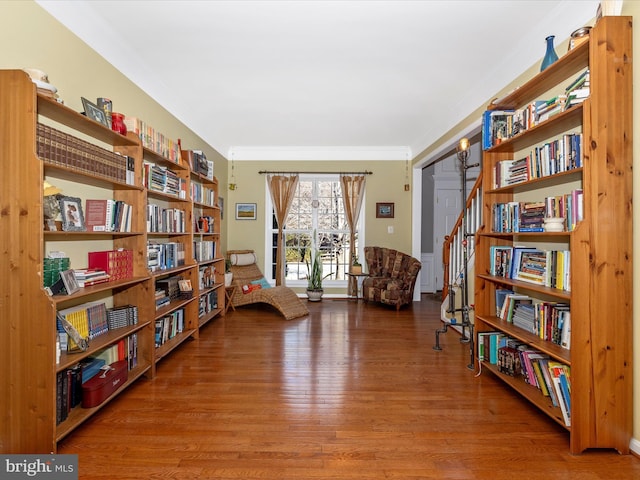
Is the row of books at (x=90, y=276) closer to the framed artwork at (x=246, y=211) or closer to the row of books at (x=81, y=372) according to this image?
the row of books at (x=81, y=372)

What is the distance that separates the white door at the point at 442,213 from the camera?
688cm

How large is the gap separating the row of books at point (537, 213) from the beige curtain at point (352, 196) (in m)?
3.40

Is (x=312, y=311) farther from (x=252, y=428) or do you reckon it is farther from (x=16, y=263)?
(x=16, y=263)

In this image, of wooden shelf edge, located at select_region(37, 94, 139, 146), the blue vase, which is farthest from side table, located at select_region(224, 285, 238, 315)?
the blue vase

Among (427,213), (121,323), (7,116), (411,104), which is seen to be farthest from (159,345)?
(427,213)

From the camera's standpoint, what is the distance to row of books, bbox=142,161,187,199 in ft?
9.23

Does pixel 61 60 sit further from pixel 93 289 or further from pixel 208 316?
pixel 208 316

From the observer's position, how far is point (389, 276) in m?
5.57

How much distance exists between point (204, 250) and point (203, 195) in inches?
27.3

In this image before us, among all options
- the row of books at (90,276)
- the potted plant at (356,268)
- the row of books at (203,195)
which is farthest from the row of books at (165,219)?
the potted plant at (356,268)

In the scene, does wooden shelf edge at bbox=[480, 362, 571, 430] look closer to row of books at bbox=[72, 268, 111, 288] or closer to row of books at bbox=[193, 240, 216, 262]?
row of books at bbox=[72, 268, 111, 288]

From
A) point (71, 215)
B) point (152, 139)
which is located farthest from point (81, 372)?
point (152, 139)

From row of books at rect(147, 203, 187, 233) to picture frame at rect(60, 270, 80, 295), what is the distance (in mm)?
926

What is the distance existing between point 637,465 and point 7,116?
3.63 meters
